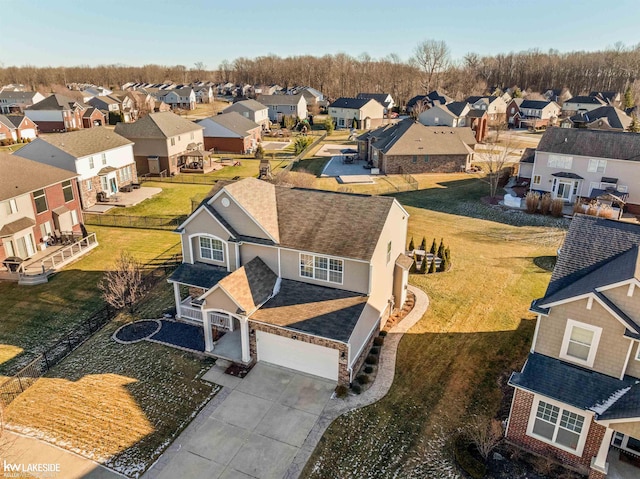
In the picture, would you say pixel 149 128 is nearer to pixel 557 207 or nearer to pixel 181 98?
pixel 557 207

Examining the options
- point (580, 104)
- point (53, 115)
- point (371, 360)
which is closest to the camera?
point (371, 360)

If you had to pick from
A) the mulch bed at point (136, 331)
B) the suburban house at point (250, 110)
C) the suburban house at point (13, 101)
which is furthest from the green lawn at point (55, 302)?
the suburban house at point (13, 101)

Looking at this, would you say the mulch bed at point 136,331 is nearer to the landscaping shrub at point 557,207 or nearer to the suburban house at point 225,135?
the landscaping shrub at point 557,207

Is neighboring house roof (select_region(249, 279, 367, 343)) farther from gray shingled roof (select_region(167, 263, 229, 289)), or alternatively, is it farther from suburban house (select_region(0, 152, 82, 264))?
suburban house (select_region(0, 152, 82, 264))

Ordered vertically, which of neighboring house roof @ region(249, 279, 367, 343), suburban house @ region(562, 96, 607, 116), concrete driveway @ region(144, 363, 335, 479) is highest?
suburban house @ region(562, 96, 607, 116)

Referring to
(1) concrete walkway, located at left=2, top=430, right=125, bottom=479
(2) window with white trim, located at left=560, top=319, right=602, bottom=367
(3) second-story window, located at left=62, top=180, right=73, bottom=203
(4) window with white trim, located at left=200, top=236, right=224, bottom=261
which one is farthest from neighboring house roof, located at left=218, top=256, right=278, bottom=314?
(3) second-story window, located at left=62, top=180, right=73, bottom=203

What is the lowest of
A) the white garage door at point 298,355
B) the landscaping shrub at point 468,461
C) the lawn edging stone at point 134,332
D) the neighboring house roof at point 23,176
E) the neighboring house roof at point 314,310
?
the lawn edging stone at point 134,332

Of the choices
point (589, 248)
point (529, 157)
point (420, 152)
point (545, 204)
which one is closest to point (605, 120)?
point (529, 157)
